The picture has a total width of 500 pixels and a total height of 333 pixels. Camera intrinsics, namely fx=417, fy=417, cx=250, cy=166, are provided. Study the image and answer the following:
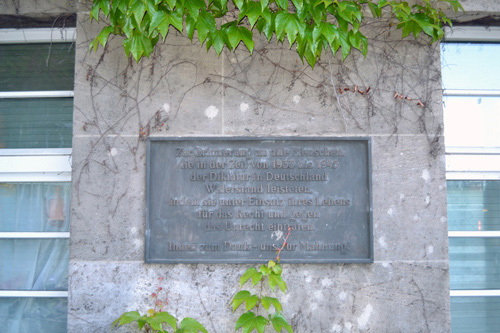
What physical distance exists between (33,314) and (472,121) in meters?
3.90

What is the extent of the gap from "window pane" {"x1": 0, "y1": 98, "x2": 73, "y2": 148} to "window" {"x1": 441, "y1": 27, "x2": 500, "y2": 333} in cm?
315

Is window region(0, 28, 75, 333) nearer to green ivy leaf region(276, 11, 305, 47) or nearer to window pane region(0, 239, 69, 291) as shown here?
window pane region(0, 239, 69, 291)

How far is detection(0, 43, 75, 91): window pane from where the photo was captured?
3.46 metres

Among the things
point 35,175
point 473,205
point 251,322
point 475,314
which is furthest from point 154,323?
point 473,205

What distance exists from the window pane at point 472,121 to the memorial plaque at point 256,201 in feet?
3.18

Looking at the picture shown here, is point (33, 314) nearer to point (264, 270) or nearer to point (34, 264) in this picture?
point (34, 264)

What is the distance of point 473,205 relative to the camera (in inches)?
Result: 135

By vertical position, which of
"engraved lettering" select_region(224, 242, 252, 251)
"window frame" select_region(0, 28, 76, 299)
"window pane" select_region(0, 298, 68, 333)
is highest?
"window frame" select_region(0, 28, 76, 299)

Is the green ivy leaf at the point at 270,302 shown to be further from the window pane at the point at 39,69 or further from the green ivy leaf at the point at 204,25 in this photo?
the window pane at the point at 39,69

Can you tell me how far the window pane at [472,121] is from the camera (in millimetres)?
3498

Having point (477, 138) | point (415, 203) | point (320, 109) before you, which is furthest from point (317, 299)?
point (477, 138)

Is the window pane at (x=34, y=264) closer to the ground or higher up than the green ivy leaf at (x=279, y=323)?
higher up

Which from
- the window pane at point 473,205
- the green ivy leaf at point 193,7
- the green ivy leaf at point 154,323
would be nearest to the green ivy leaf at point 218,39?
the green ivy leaf at point 193,7

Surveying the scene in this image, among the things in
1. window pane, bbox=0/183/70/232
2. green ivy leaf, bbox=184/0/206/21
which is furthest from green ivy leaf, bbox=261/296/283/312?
green ivy leaf, bbox=184/0/206/21
